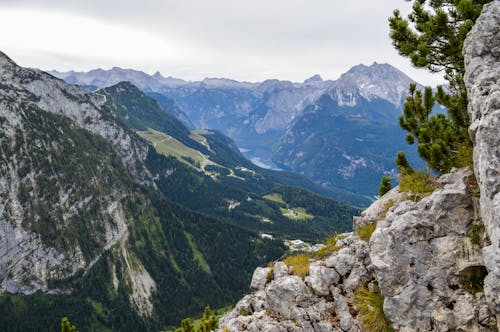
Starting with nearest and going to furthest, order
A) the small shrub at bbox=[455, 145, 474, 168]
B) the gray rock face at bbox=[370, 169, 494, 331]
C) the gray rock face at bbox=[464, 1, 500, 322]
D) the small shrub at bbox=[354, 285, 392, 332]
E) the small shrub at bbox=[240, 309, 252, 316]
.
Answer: the gray rock face at bbox=[464, 1, 500, 322] < the gray rock face at bbox=[370, 169, 494, 331] < the small shrub at bbox=[354, 285, 392, 332] < the small shrub at bbox=[455, 145, 474, 168] < the small shrub at bbox=[240, 309, 252, 316]

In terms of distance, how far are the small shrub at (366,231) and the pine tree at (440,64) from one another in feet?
17.0

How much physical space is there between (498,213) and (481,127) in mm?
3825

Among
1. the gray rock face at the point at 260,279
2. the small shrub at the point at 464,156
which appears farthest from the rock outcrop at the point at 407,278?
the gray rock face at the point at 260,279

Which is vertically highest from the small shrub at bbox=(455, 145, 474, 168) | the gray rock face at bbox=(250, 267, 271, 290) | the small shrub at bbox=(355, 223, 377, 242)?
the small shrub at bbox=(455, 145, 474, 168)

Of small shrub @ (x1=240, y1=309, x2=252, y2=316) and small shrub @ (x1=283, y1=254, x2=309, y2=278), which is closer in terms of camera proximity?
small shrub @ (x1=283, y1=254, x2=309, y2=278)

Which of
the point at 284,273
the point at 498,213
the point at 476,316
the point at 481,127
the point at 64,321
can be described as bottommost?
the point at 64,321

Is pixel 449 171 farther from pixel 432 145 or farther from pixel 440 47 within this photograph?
pixel 440 47

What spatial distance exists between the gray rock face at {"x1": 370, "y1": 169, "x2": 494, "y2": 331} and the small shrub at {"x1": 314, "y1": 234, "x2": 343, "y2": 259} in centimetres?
553

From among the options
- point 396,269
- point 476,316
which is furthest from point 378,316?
point 476,316

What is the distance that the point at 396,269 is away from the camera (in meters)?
17.8

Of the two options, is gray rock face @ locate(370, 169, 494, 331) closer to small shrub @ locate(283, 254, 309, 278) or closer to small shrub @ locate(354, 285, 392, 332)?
small shrub @ locate(354, 285, 392, 332)

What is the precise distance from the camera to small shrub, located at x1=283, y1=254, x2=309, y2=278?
23.2m

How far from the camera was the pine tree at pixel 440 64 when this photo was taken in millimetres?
22016

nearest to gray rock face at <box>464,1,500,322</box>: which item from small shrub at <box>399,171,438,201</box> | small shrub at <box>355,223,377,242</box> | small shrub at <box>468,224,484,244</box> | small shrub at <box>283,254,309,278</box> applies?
small shrub at <box>468,224,484,244</box>
